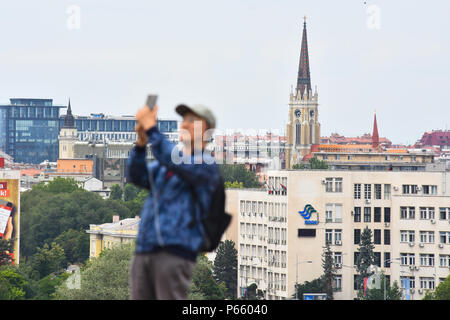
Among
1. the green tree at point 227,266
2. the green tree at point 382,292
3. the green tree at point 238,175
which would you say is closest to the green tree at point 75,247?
the green tree at point 227,266

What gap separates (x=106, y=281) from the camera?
64.8 meters

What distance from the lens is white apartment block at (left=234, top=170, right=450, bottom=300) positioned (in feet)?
257

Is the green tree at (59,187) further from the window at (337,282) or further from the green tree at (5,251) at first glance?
the window at (337,282)

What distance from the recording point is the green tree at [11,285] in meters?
58.7

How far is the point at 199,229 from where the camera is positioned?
873 centimetres

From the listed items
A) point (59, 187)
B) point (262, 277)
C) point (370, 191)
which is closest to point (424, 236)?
point (370, 191)

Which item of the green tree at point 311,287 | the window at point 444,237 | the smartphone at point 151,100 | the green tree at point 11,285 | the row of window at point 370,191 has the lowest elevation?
the green tree at point 311,287

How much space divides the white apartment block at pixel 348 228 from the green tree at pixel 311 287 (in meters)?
1.25

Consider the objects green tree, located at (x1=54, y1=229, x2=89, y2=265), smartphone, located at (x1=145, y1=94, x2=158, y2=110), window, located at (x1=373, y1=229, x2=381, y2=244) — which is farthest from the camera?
green tree, located at (x1=54, y1=229, x2=89, y2=265)

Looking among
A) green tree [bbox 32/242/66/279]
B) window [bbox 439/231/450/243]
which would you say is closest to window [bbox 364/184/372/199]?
window [bbox 439/231/450/243]

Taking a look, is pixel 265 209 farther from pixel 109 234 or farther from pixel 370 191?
pixel 109 234

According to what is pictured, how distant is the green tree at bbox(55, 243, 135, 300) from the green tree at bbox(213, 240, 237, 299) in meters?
11.1

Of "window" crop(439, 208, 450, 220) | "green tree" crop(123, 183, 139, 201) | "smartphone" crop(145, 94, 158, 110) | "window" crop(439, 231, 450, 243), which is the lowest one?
"window" crop(439, 231, 450, 243)

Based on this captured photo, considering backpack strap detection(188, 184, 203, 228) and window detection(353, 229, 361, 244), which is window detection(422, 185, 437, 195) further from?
backpack strap detection(188, 184, 203, 228)
